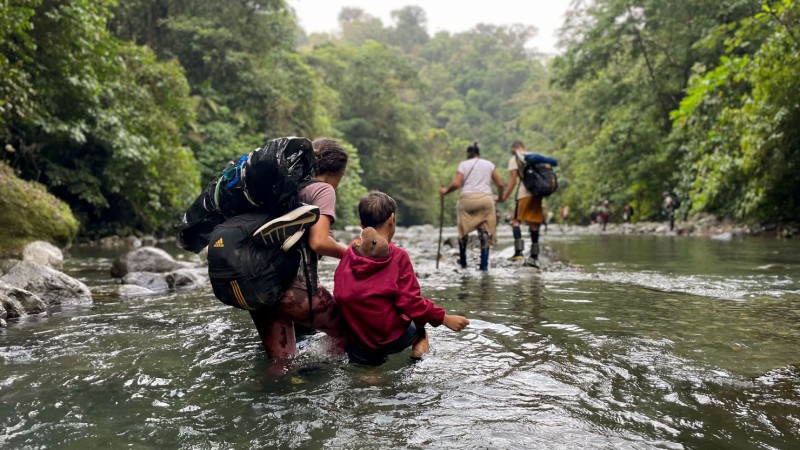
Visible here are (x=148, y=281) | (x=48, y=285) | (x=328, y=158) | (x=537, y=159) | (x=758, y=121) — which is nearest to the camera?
(x=328, y=158)

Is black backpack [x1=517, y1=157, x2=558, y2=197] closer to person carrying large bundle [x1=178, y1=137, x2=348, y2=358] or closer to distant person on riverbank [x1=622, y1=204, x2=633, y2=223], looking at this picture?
person carrying large bundle [x1=178, y1=137, x2=348, y2=358]

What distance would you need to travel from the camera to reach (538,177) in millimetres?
8805

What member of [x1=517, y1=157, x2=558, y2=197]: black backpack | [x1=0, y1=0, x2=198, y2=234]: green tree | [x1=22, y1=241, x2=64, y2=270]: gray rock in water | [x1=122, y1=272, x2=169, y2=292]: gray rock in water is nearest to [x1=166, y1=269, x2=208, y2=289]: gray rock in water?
[x1=122, y1=272, x2=169, y2=292]: gray rock in water

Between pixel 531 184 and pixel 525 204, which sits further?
pixel 525 204

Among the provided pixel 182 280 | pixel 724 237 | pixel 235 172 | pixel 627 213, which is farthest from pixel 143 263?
pixel 627 213

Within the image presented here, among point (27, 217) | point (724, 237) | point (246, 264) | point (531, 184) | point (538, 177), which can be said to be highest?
point (538, 177)

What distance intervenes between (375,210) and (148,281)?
5.22 metres

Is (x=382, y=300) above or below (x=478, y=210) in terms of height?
below

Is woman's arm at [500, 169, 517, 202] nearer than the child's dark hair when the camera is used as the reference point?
No

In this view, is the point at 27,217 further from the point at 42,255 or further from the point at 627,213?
the point at 627,213

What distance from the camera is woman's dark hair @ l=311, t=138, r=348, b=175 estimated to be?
12.7ft

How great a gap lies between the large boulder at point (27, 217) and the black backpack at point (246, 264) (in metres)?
8.81

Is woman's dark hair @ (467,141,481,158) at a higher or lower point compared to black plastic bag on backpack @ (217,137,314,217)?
higher

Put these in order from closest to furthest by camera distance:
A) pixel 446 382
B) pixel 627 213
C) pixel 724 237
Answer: pixel 446 382 → pixel 724 237 → pixel 627 213
